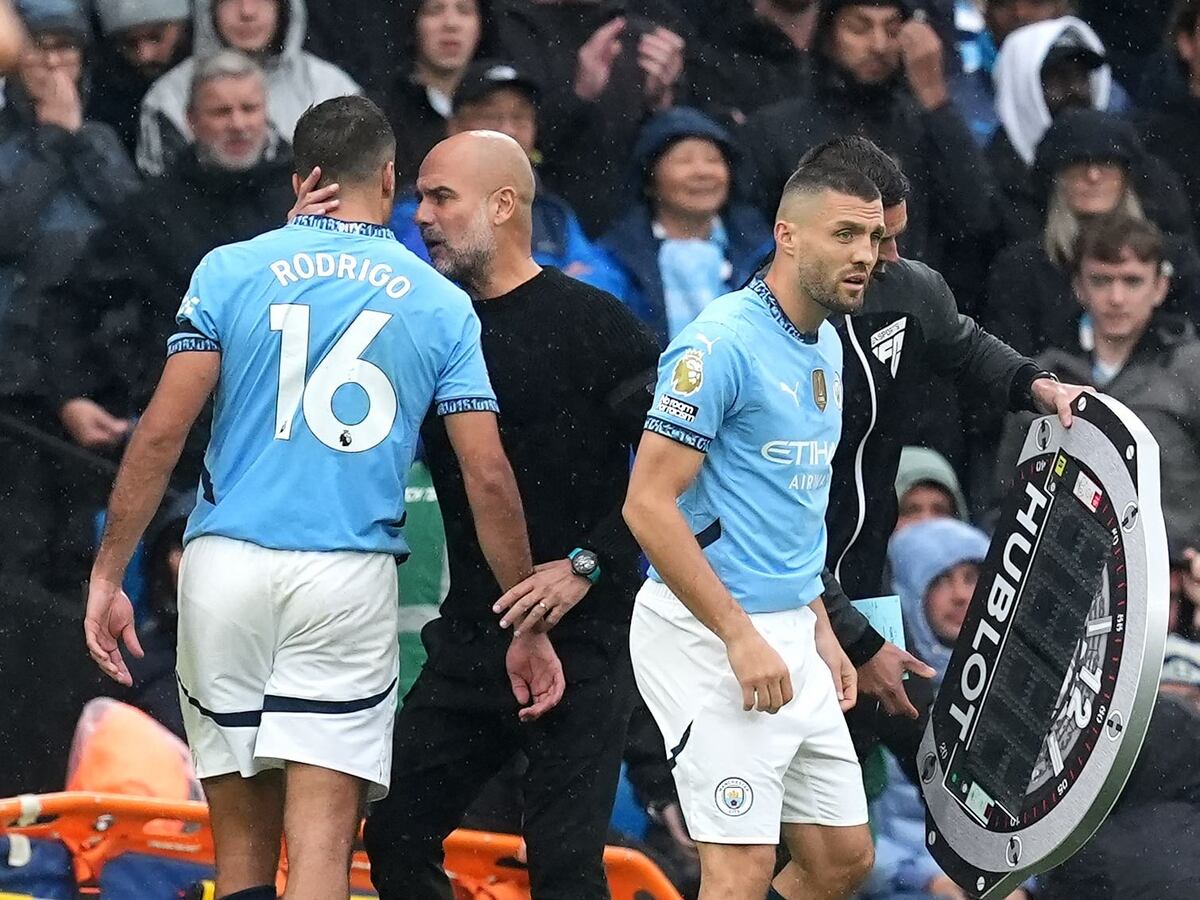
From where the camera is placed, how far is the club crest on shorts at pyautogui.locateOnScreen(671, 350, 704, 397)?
4.26 meters

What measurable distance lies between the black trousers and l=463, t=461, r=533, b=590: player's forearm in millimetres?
334

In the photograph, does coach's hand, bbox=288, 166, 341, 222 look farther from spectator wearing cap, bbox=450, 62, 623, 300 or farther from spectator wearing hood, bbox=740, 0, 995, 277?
spectator wearing hood, bbox=740, 0, 995, 277

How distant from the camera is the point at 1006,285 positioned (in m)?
7.34

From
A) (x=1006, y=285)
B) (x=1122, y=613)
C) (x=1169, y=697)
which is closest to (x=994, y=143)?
(x=1006, y=285)

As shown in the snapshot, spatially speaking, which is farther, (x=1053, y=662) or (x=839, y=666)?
(x=1053, y=662)

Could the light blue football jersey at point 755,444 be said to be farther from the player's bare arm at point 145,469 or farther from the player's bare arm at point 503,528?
the player's bare arm at point 145,469

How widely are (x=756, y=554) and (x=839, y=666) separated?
453 millimetres

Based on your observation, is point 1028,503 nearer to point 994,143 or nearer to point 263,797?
point 263,797

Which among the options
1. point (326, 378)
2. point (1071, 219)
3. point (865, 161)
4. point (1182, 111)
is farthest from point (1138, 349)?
point (326, 378)

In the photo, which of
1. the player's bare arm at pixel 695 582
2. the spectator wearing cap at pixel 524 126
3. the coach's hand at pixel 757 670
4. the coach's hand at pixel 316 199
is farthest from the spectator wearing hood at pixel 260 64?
the coach's hand at pixel 757 670

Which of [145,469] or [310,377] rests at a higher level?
[310,377]

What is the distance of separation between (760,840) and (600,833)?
0.57 meters

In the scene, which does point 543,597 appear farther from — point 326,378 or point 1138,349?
point 1138,349

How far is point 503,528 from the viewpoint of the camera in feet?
14.7
